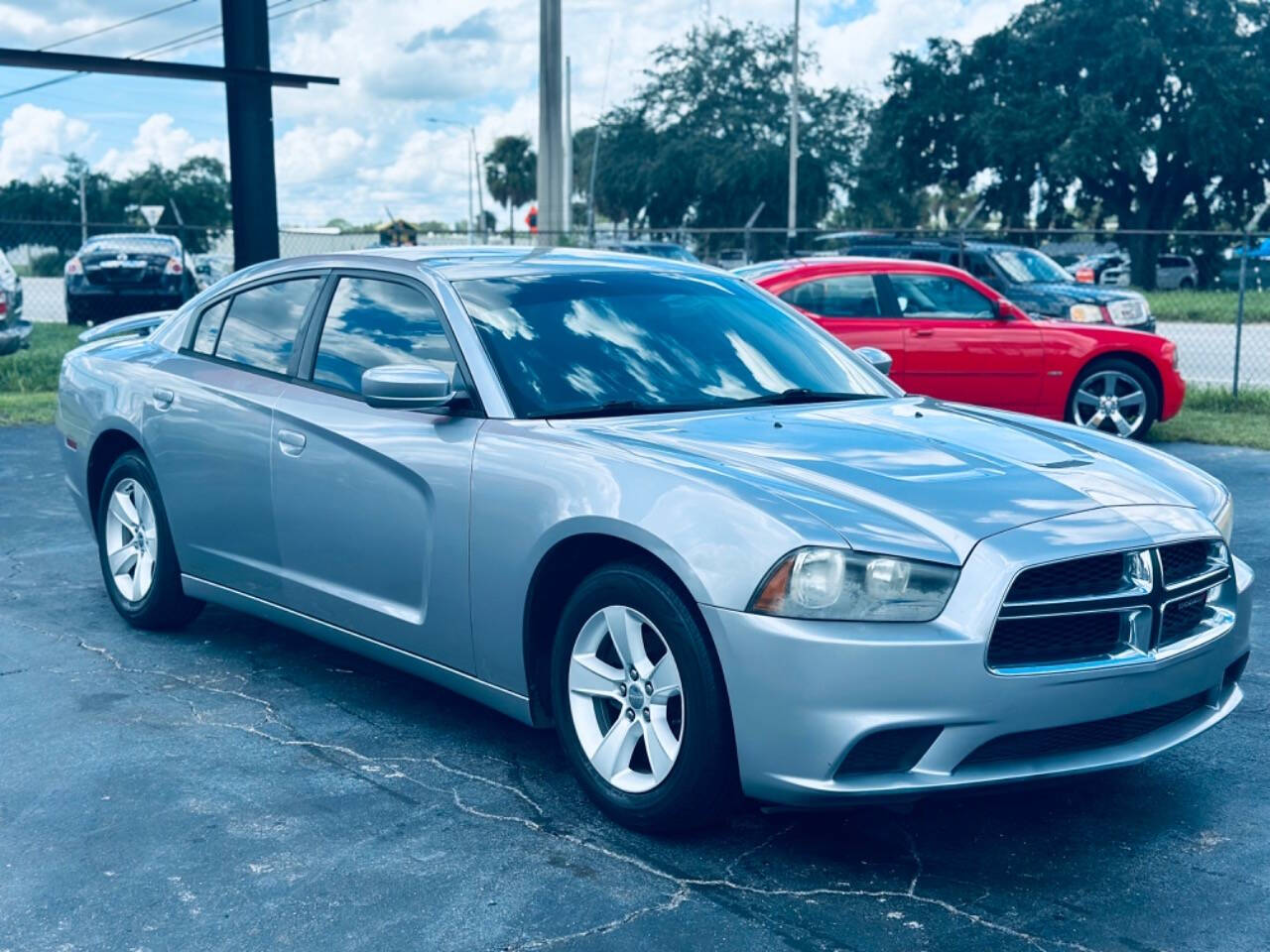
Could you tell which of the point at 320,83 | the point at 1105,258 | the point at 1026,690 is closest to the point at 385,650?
the point at 1026,690

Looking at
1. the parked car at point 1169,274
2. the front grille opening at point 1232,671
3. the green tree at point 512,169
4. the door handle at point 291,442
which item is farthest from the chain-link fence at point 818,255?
the green tree at point 512,169

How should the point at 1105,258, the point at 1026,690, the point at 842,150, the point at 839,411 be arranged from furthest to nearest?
the point at 842,150 < the point at 1105,258 < the point at 839,411 < the point at 1026,690

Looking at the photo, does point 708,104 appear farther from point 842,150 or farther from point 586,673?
point 586,673

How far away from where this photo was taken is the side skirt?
448cm

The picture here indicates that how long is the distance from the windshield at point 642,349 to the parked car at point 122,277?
17373mm

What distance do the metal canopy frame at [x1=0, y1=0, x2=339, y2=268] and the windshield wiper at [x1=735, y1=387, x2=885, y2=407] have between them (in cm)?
965

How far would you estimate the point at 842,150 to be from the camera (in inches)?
2021

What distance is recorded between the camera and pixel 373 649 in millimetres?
4953

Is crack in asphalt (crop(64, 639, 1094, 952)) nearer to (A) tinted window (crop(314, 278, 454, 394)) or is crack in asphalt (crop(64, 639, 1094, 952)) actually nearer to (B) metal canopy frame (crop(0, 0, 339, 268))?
(A) tinted window (crop(314, 278, 454, 394))

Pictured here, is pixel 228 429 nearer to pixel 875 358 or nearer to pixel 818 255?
pixel 875 358

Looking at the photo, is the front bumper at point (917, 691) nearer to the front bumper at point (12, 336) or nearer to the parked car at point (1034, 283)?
the parked car at point (1034, 283)

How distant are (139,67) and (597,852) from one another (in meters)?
11.7

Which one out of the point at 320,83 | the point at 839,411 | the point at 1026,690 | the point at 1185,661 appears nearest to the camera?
the point at 1026,690

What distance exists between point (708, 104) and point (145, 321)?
46403 mm
